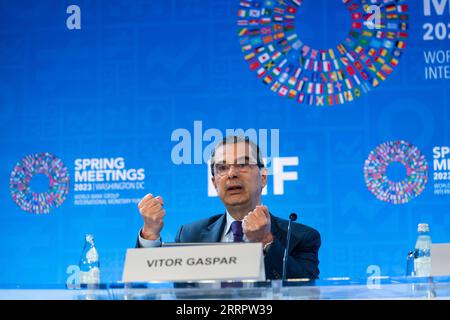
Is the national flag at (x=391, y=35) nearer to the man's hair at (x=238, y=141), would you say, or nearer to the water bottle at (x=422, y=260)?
the man's hair at (x=238, y=141)

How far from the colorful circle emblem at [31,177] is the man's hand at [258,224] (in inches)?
67.5

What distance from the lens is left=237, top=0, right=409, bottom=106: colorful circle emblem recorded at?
4.24 meters

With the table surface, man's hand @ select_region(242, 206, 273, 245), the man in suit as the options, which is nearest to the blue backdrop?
the man in suit

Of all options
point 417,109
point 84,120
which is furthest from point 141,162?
point 417,109

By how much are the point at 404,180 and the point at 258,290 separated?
2626mm

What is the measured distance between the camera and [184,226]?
4.00 meters

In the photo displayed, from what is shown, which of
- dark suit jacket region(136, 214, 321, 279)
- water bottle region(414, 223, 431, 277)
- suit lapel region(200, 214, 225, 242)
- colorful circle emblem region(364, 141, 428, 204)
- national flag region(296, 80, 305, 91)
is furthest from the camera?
national flag region(296, 80, 305, 91)

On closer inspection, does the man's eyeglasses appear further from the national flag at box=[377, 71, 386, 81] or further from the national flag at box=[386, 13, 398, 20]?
the national flag at box=[386, 13, 398, 20]

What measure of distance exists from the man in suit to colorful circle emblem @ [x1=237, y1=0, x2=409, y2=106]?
0.43 metres

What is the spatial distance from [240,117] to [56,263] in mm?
1334

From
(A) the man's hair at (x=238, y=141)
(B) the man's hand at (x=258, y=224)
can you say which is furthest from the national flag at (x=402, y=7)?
(B) the man's hand at (x=258, y=224)

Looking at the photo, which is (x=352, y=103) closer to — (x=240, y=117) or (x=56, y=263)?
(x=240, y=117)

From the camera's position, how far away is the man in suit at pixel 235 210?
3.46 metres

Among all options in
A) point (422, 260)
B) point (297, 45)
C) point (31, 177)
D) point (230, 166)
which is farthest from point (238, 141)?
point (422, 260)
